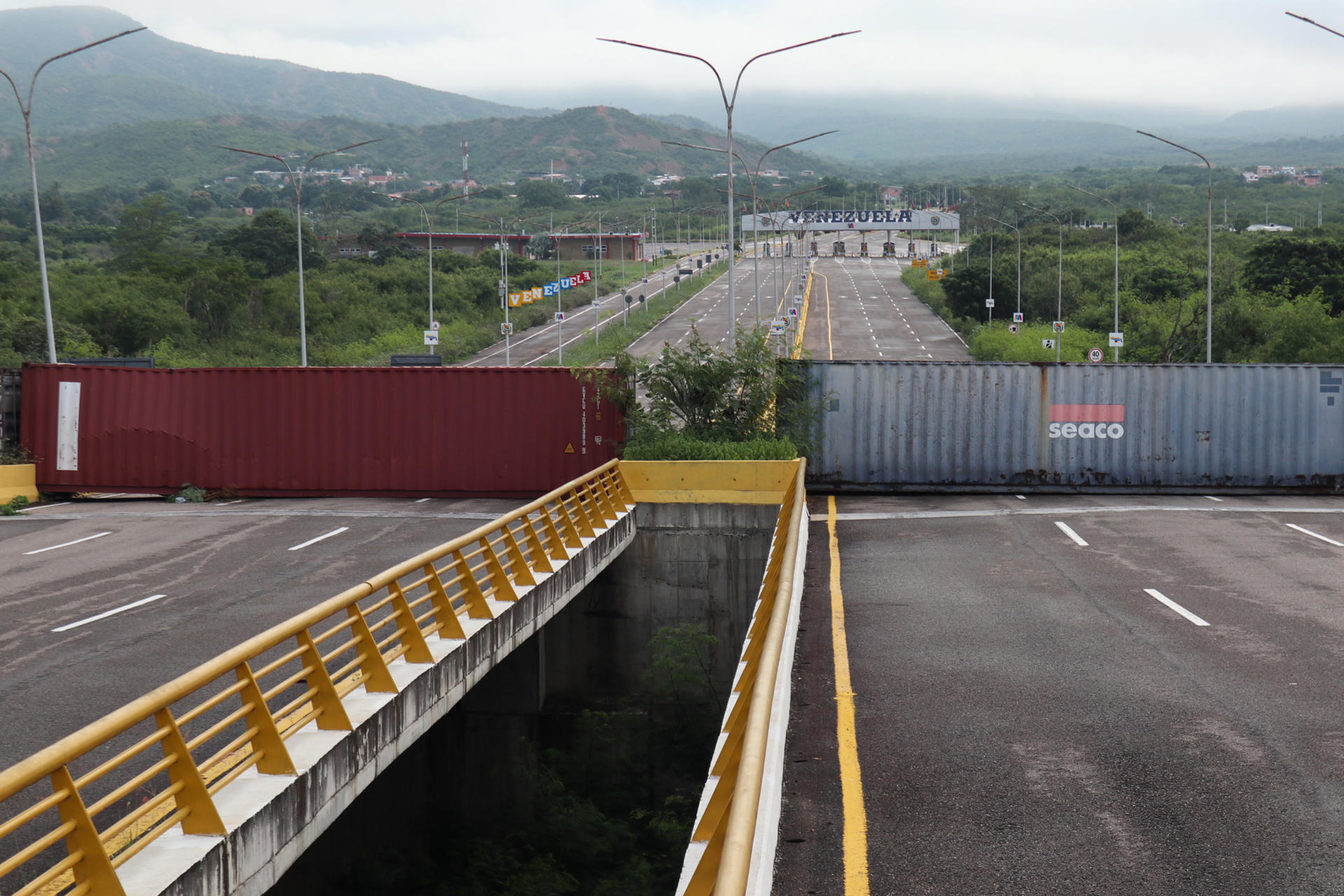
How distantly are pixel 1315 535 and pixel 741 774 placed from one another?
18313mm

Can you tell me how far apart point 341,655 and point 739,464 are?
9753 millimetres

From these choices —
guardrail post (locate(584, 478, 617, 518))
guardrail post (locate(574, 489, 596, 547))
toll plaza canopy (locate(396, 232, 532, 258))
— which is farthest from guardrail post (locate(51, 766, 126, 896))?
toll plaza canopy (locate(396, 232, 532, 258))

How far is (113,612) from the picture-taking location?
15.0m

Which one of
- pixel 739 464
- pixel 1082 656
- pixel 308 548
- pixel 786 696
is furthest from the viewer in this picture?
pixel 739 464

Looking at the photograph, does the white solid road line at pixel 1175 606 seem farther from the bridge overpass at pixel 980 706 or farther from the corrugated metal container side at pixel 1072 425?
the corrugated metal container side at pixel 1072 425

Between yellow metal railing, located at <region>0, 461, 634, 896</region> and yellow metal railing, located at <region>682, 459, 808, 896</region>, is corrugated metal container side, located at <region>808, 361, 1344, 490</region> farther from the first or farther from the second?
yellow metal railing, located at <region>682, 459, 808, 896</region>

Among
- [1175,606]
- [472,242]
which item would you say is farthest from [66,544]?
[472,242]

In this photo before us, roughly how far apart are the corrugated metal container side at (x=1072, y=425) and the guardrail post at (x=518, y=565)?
484 inches

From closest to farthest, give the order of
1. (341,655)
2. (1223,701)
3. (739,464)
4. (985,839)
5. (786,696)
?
(985,839)
(786,696)
(1223,701)
(341,655)
(739,464)

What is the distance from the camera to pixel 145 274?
278 ft

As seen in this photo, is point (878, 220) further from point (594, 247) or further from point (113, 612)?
point (113, 612)

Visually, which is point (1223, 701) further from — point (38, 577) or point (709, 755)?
point (38, 577)

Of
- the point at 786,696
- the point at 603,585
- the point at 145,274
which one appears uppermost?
the point at 145,274

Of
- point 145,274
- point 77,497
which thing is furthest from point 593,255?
point 77,497
